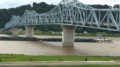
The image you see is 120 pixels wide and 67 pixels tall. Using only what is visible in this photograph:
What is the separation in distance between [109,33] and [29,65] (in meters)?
126

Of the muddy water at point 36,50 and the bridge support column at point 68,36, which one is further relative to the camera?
the bridge support column at point 68,36

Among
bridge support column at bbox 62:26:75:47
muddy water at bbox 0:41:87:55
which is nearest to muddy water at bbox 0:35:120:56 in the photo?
muddy water at bbox 0:41:87:55

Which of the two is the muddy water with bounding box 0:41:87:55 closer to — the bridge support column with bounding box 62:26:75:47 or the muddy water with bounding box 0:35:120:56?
the muddy water with bounding box 0:35:120:56

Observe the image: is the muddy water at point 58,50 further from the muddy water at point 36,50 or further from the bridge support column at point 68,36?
the bridge support column at point 68,36

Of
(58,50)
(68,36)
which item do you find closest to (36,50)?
(58,50)

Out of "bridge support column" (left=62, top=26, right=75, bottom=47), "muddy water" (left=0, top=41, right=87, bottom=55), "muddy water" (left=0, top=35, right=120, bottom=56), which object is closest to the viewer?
"muddy water" (left=0, top=35, right=120, bottom=56)

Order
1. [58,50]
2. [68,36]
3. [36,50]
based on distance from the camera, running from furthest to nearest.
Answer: [68,36] → [58,50] → [36,50]

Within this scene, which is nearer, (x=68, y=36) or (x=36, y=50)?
(x=36, y=50)

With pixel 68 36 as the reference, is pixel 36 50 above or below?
below

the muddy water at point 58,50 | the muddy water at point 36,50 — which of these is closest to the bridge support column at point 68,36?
the muddy water at point 58,50

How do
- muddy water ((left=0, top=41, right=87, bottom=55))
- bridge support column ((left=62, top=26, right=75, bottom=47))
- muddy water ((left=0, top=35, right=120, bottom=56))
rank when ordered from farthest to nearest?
bridge support column ((left=62, top=26, right=75, bottom=47)), muddy water ((left=0, top=41, right=87, bottom=55)), muddy water ((left=0, top=35, right=120, bottom=56))

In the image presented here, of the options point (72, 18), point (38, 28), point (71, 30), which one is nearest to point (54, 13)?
point (71, 30)

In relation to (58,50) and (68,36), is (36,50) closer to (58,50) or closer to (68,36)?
(58,50)

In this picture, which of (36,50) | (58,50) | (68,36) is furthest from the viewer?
(68,36)
